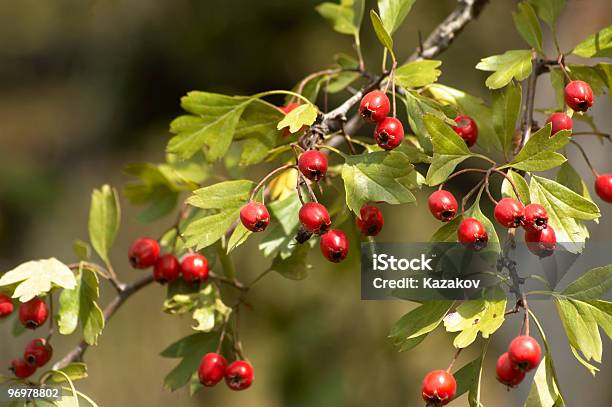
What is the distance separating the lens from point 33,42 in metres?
2.86

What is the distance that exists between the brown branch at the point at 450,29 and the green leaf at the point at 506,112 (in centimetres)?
21

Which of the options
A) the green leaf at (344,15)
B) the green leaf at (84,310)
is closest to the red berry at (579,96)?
the green leaf at (344,15)

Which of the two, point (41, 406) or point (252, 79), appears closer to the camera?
point (41, 406)

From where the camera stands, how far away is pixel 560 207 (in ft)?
2.79

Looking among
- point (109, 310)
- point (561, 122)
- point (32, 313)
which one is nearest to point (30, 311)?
point (32, 313)

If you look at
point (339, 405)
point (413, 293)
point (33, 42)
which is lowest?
point (339, 405)

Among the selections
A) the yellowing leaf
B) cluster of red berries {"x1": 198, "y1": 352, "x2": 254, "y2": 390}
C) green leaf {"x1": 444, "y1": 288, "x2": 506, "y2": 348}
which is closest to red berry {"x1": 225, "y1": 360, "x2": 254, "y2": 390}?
cluster of red berries {"x1": 198, "y1": 352, "x2": 254, "y2": 390}

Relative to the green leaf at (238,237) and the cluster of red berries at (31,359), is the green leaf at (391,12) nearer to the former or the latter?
the green leaf at (238,237)

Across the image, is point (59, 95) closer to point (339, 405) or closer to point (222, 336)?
point (339, 405)

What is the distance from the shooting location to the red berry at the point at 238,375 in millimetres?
1046

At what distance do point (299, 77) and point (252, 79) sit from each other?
146 millimetres

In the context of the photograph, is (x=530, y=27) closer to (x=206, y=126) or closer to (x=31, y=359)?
(x=206, y=126)

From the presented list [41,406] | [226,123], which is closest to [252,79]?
[226,123]

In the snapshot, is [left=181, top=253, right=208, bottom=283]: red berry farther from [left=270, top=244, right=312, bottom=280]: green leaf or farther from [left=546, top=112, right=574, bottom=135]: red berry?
[left=546, top=112, right=574, bottom=135]: red berry
